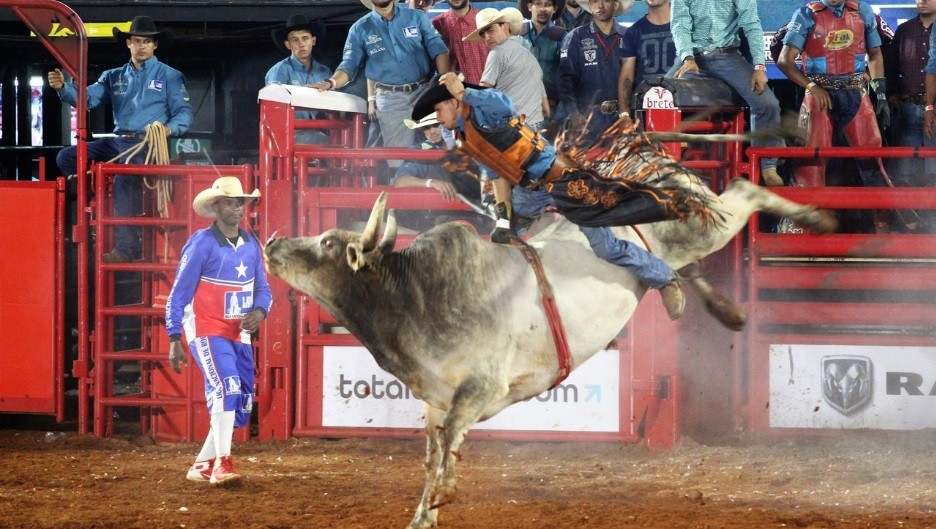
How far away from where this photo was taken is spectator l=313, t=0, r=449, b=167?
27.0ft

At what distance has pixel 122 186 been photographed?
821 centimetres

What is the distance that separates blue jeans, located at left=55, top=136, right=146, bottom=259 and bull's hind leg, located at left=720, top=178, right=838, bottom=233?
4230mm

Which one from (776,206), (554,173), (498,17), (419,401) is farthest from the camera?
(419,401)

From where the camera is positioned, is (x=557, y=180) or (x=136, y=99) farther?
(x=136, y=99)

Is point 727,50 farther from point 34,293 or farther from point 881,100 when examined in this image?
point 34,293

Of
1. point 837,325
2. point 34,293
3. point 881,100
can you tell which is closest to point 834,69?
point 881,100

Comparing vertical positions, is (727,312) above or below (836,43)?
below

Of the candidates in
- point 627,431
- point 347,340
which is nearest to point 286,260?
point 347,340

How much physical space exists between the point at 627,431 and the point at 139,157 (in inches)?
162

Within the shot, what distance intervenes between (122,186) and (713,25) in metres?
4.16

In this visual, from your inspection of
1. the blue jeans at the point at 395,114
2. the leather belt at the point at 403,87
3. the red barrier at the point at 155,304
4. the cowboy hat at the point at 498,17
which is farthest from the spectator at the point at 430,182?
the red barrier at the point at 155,304

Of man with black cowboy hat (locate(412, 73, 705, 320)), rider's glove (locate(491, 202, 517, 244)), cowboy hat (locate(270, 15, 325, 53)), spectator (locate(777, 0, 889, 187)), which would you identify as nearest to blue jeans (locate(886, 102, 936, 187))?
spectator (locate(777, 0, 889, 187))

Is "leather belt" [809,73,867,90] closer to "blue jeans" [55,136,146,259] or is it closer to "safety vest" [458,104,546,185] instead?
"safety vest" [458,104,546,185]

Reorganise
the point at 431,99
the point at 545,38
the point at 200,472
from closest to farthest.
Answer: the point at 431,99
the point at 200,472
the point at 545,38
